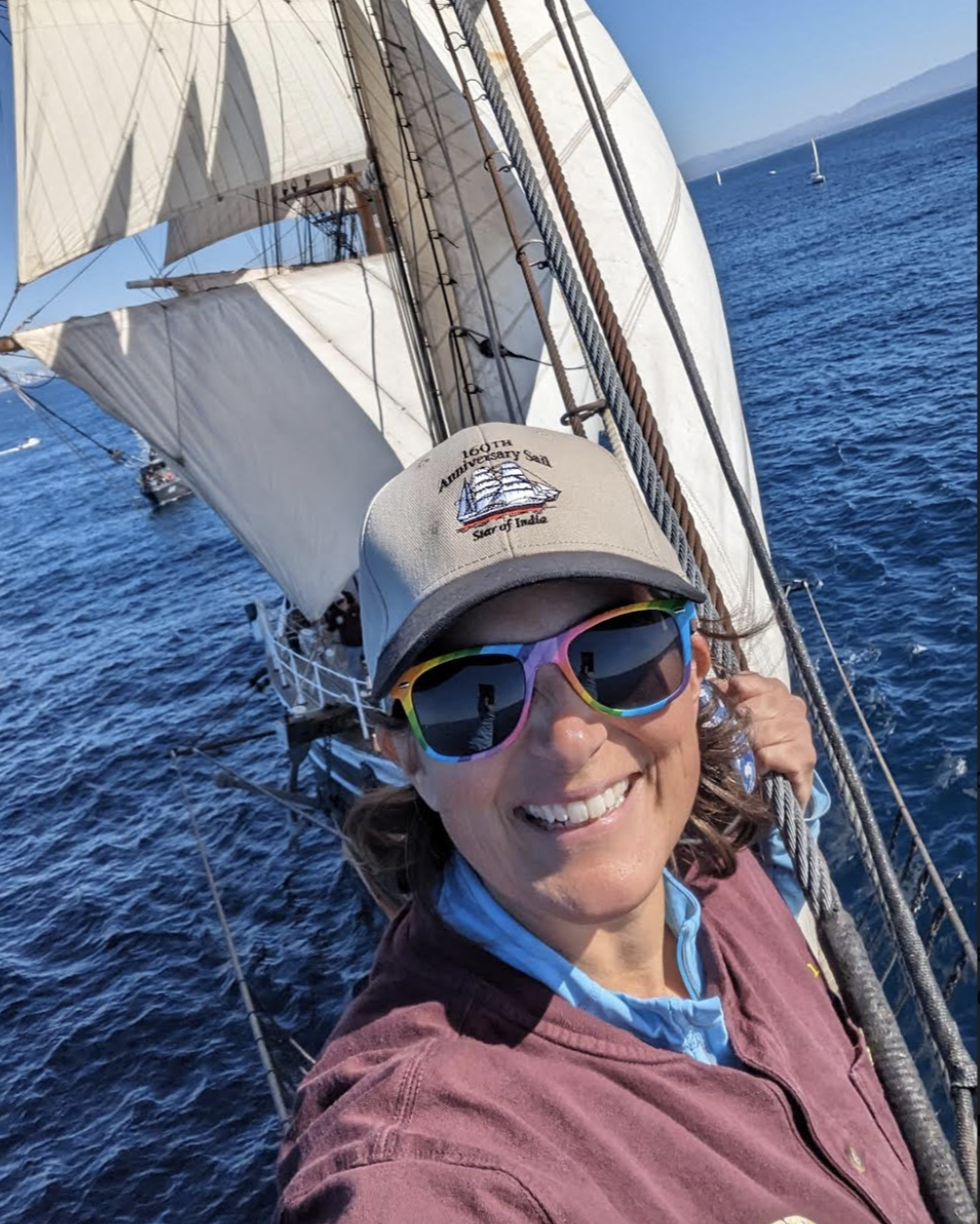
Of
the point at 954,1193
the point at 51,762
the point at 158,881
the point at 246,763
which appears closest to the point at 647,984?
the point at 954,1193

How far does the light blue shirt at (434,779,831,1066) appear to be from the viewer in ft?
6.47

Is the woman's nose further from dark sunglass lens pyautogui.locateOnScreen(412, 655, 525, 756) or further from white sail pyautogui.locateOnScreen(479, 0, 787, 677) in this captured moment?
white sail pyautogui.locateOnScreen(479, 0, 787, 677)

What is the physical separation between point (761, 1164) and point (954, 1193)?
0.74 m

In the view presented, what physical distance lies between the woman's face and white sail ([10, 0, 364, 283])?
814 inches

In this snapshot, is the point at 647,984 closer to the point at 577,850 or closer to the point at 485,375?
the point at 577,850

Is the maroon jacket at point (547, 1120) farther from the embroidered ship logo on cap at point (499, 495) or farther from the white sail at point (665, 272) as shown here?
the white sail at point (665, 272)

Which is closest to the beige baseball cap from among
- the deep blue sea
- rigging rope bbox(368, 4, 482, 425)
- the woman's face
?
the woman's face

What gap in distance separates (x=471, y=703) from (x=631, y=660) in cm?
40

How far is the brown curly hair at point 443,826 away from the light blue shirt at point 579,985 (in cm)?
12

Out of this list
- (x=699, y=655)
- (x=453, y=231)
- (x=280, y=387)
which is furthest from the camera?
(x=280, y=387)

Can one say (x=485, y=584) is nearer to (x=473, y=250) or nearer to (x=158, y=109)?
(x=473, y=250)

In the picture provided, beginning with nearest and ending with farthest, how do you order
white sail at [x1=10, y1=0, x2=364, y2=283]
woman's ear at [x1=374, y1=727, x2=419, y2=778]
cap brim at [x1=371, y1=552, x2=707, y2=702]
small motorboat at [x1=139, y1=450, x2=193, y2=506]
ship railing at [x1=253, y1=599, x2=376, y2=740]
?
cap brim at [x1=371, y1=552, x2=707, y2=702], woman's ear at [x1=374, y1=727, x2=419, y2=778], ship railing at [x1=253, y1=599, x2=376, y2=740], white sail at [x1=10, y1=0, x2=364, y2=283], small motorboat at [x1=139, y1=450, x2=193, y2=506]

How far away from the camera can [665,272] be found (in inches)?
492

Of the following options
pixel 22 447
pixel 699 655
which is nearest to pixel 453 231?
pixel 699 655
